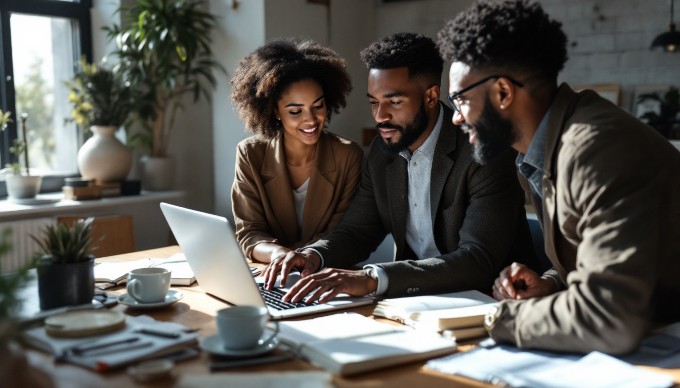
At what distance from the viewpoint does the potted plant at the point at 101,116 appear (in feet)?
12.8

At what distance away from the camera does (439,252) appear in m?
2.05

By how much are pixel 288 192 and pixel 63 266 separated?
3.47 ft

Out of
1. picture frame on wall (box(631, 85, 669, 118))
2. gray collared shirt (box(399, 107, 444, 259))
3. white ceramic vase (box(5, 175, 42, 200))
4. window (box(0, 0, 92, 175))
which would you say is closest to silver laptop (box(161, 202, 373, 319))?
gray collared shirt (box(399, 107, 444, 259))

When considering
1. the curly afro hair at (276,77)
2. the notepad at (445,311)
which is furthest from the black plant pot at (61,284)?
the curly afro hair at (276,77)

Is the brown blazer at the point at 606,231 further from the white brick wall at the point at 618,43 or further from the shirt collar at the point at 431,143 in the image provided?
the white brick wall at the point at 618,43

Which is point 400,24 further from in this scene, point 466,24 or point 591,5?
point 466,24

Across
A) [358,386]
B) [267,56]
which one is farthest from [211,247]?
[267,56]

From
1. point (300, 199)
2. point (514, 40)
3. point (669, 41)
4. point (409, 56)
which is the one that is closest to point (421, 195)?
point (409, 56)

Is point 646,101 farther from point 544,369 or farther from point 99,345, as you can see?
point 99,345

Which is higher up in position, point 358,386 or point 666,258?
point 666,258

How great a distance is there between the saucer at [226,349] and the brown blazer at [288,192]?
3.66 ft

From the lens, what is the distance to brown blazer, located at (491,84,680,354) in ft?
3.77

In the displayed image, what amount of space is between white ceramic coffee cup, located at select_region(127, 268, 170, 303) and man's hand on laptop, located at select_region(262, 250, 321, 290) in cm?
26

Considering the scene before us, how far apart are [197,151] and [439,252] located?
9.98ft
